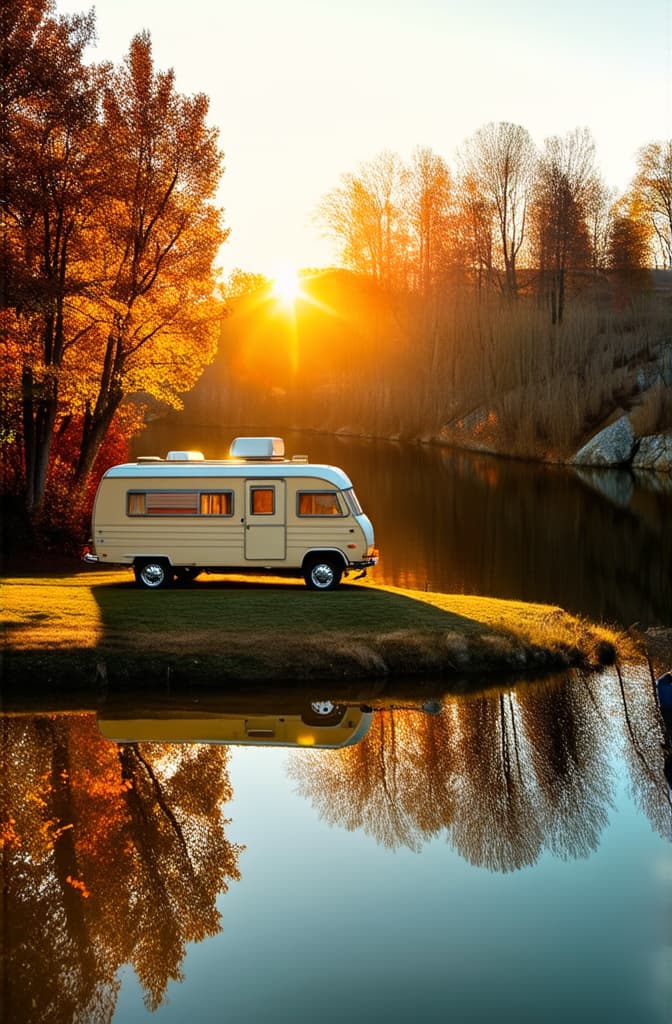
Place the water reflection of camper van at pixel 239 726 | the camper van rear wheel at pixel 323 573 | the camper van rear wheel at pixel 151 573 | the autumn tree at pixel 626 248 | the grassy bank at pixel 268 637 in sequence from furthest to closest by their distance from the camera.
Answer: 1. the autumn tree at pixel 626 248
2. the camper van rear wheel at pixel 151 573
3. the camper van rear wheel at pixel 323 573
4. the grassy bank at pixel 268 637
5. the water reflection of camper van at pixel 239 726

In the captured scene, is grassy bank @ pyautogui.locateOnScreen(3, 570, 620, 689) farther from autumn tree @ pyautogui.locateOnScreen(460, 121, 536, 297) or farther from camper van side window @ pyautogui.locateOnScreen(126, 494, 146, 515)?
autumn tree @ pyautogui.locateOnScreen(460, 121, 536, 297)

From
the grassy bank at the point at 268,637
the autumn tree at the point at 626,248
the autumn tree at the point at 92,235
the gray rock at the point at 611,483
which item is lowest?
the grassy bank at the point at 268,637

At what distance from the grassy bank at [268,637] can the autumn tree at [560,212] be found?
58310 mm

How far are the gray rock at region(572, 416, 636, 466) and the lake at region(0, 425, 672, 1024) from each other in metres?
43.6

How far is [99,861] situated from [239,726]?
438 centimetres

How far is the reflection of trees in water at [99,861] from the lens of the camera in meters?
8.78

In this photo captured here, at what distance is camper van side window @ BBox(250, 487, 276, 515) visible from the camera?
69.3 ft

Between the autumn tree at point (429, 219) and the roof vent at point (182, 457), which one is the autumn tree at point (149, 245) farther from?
the autumn tree at point (429, 219)

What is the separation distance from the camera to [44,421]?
26297 mm

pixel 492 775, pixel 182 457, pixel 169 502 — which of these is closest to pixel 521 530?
pixel 182 457

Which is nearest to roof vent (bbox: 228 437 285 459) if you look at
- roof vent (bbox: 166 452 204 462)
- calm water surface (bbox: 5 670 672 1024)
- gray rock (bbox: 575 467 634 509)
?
roof vent (bbox: 166 452 204 462)

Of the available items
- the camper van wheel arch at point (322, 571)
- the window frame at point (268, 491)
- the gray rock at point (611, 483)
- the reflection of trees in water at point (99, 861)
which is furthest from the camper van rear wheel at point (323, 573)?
the gray rock at point (611, 483)

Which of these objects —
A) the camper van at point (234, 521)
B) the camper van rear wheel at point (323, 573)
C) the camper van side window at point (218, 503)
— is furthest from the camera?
the camper van rear wheel at point (323, 573)

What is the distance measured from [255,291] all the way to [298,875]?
11637 cm
